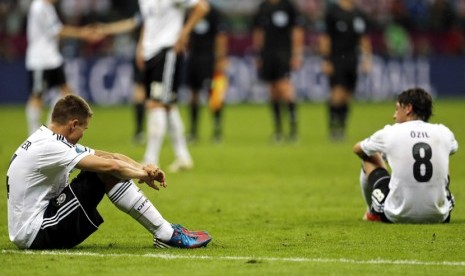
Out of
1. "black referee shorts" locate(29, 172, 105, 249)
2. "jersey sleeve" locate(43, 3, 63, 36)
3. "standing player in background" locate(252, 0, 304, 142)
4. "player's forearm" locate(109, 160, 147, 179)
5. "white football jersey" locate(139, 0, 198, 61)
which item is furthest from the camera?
"standing player in background" locate(252, 0, 304, 142)

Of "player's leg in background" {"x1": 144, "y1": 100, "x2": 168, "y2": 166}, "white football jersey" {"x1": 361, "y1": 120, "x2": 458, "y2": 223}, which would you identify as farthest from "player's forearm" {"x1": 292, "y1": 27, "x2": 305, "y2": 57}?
"white football jersey" {"x1": 361, "y1": 120, "x2": 458, "y2": 223}

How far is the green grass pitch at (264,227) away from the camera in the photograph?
741 cm

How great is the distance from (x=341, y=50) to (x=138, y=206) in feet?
Result: 43.5

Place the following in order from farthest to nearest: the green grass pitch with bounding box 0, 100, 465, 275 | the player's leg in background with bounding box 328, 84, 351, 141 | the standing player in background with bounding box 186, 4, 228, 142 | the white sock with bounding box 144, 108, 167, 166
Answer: the standing player in background with bounding box 186, 4, 228, 142 → the player's leg in background with bounding box 328, 84, 351, 141 → the white sock with bounding box 144, 108, 167, 166 → the green grass pitch with bounding box 0, 100, 465, 275

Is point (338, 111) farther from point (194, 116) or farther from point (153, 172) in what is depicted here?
point (153, 172)

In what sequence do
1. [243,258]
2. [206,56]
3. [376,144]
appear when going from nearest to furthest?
[243,258], [376,144], [206,56]

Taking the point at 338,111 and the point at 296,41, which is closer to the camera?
the point at 296,41

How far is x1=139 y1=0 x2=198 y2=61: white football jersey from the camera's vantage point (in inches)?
578

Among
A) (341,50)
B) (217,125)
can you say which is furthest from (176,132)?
(341,50)

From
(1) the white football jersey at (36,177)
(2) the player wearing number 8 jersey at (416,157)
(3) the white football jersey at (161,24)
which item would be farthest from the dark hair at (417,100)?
(3) the white football jersey at (161,24)

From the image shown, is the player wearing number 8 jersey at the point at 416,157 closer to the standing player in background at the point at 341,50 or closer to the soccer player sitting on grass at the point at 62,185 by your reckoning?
the soccer player sitting on grass at the point at 62,185

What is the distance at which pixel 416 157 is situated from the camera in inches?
363

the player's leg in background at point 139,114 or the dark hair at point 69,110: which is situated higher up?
the dark hair at point 69,110

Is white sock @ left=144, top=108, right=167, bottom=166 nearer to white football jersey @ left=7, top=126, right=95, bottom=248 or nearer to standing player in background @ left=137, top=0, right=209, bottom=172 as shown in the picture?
standing player in background @ left=137, top=0, right=209, bottom=172
